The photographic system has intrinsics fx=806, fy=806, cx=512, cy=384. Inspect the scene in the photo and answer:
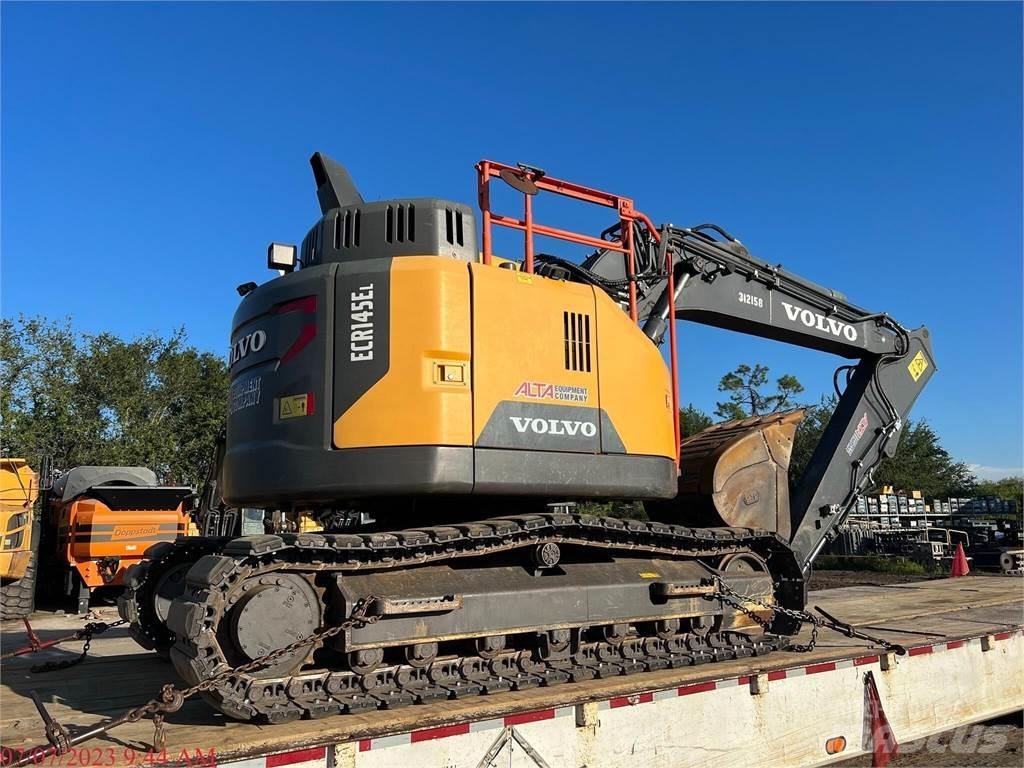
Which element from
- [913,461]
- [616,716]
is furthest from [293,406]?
[913,461]

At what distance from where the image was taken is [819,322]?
8.98 metres

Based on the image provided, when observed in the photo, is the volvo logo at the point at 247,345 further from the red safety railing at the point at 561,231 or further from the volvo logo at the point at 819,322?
the volvo logo at the point at 819,322

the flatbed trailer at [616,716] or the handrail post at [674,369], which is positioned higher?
the handrail post at [674,369]

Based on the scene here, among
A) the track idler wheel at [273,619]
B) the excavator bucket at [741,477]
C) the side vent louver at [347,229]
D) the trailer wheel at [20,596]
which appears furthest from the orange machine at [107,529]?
the track idler wheel at [273,619]

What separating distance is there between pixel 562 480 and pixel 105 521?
12.1 meters

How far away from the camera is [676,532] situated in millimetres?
6082

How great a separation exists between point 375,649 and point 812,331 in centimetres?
625

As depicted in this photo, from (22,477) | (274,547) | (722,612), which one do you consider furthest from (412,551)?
(22,477)

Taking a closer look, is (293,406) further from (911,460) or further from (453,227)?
(911,460)

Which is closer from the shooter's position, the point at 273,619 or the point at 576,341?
the point at 273,619

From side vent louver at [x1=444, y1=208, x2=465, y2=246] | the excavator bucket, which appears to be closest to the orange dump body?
the excavator bucket

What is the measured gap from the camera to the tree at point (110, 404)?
92.5 feet

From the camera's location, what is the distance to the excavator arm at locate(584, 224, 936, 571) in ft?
24.8

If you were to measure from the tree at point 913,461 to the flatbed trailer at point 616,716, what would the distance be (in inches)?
1435
